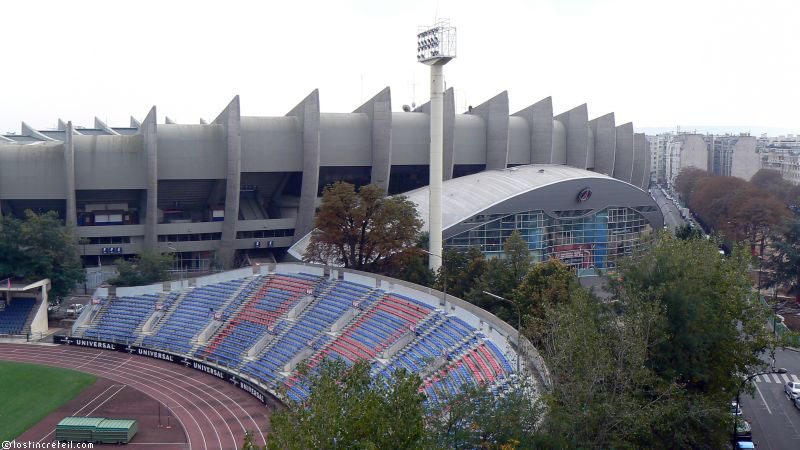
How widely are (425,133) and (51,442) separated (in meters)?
50.9

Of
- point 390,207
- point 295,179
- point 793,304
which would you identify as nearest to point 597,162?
point 793,304

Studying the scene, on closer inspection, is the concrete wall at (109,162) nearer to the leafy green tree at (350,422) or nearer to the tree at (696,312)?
the tree at (696,312)

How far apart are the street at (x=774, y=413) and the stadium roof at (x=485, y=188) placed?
84.2ft

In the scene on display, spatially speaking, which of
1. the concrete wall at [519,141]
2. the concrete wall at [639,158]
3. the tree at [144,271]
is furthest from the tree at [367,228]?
the concrete wall at [639,158]

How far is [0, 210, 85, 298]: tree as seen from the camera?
5875cm

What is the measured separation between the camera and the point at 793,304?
6488 centimetres

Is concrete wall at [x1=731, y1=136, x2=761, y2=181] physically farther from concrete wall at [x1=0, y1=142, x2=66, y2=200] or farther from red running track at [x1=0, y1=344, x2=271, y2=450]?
red running track at [x1=0, y1=344, x2=271, y2=450]

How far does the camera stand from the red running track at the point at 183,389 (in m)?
37.1

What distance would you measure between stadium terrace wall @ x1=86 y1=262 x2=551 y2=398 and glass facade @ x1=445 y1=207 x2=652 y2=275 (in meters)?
14.1

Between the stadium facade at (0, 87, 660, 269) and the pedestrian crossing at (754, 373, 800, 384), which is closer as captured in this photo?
the pedestrian crossing at (754, 373, 800, 384)

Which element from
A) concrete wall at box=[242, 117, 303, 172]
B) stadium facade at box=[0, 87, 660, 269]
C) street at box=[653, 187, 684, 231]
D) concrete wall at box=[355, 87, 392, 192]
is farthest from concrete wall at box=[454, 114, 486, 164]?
street at box=[653, 187, 684, 231]

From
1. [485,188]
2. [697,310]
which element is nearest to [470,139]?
[485,188]

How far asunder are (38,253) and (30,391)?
18.7 m

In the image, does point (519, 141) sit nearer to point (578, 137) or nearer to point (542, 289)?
point (578, 137)
